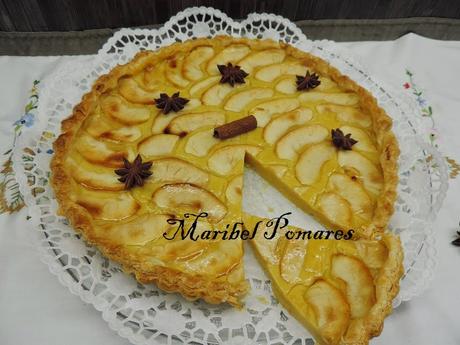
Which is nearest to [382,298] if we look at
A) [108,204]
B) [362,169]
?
[362,169]

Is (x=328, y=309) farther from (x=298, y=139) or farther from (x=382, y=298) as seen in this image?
(x=298, y=139)

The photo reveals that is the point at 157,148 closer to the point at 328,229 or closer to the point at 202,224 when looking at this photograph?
the point at 202,224

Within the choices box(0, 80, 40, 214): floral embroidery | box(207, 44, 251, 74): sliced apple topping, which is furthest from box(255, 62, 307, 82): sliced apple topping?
box(0, 80, 40, 214): floral embroidery

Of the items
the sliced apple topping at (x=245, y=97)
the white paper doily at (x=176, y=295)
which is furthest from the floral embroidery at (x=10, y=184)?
the sliced apple topping at (x=245, y=97)

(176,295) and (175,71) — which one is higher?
(175,71)

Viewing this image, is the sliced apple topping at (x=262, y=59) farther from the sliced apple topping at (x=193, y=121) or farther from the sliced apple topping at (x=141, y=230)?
the sliced apple topping at (x=141, y=230)
